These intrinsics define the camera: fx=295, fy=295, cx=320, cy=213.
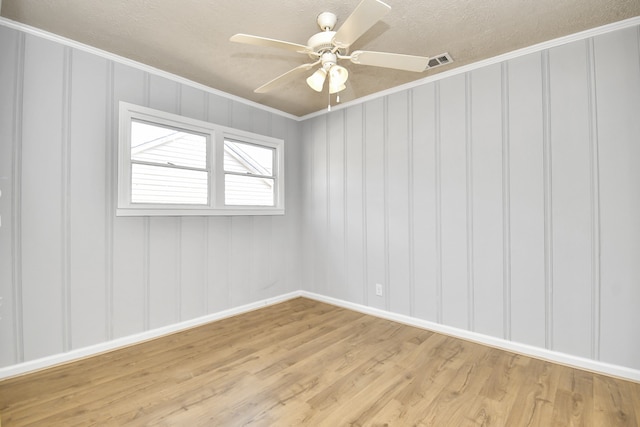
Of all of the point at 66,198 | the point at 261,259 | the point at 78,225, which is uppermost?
the point at 66,198

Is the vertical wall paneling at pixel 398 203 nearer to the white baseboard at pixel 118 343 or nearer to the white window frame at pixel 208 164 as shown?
the white window frame at pixel 208 164

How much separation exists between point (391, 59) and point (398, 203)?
1.69 meters

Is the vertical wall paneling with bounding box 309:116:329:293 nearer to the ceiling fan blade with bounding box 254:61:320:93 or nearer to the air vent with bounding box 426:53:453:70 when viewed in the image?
the air vent with bounding box 426:53:453:70

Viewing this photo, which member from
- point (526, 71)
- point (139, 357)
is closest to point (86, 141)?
point (139, 357)

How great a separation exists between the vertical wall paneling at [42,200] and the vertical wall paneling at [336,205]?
2.70 m

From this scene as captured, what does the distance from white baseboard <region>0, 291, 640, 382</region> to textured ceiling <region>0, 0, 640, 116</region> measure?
2.52 meters

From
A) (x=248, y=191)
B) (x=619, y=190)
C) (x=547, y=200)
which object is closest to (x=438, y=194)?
(x=547, y=200)

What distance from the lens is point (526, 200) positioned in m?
2.52

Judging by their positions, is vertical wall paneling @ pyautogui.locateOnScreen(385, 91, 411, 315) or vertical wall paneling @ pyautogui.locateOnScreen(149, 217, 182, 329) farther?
vertical wall paneling @ pyautogui.locateOnScreen(385, 91, 411, 315)

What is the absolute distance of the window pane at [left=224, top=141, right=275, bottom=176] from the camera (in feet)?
11.4

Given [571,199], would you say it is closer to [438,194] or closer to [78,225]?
[438,194]

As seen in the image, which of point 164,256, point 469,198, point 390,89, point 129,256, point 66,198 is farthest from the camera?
point 390,89

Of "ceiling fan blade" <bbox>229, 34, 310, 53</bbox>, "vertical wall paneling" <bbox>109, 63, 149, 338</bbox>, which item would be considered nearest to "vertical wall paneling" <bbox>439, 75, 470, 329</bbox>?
"ceiling fan blade" <bbox>229, 34, 310, 53</bbox>

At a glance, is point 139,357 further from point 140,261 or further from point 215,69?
point 215,69
